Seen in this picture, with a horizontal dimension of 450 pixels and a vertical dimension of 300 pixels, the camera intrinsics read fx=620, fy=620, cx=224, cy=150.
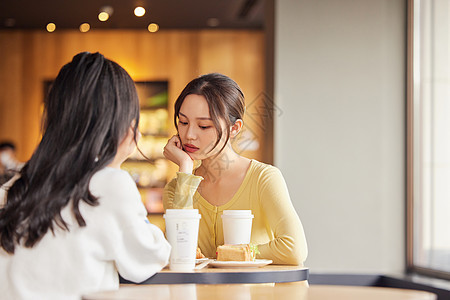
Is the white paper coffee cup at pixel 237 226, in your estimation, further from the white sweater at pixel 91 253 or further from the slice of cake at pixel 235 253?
the white sweater at pixel 91 253

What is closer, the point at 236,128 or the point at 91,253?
the point at 91,253

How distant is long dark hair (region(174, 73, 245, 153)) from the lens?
1.95 metres

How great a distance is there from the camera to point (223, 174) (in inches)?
82.1

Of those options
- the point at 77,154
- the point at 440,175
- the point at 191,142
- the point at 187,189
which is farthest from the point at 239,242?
the point at 440,175

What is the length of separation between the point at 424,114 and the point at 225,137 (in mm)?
2599

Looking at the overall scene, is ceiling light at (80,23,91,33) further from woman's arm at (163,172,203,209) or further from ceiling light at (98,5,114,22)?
woman's arm at (163,172,203,209)

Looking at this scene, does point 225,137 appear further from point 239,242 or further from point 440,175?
point 440,175

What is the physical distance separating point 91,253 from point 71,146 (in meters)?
0.24

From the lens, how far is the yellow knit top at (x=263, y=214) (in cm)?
181

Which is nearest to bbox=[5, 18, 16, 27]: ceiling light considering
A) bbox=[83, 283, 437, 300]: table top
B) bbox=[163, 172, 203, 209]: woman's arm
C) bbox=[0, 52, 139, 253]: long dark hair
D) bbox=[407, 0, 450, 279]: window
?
bbox=[407, 0, 450, 279]: window

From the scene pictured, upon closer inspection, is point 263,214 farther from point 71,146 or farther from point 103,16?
point 103,16

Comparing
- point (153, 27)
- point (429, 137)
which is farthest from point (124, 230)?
point (153, 27)

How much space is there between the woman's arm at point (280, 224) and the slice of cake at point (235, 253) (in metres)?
0.13

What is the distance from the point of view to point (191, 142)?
196cm
